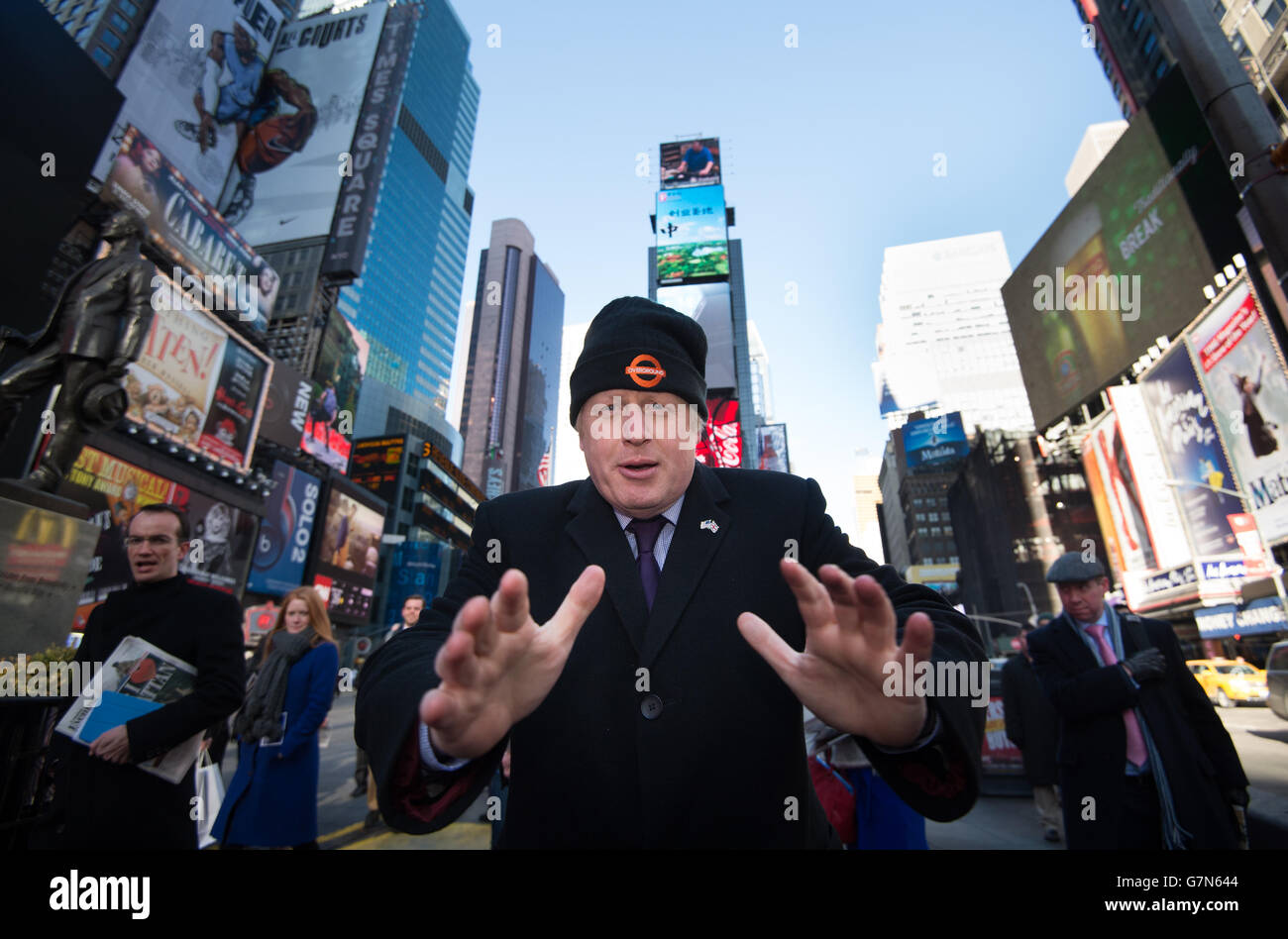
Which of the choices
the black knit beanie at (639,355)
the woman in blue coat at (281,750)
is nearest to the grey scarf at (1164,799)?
the black knit beanie at (639,355)

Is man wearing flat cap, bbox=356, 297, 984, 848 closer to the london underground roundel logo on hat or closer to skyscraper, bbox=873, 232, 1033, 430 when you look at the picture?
the london underground roundel logo on hat

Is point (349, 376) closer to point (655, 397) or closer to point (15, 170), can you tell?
point (15, 170)

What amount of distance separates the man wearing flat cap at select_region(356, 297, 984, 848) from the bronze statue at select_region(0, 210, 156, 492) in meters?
5.83

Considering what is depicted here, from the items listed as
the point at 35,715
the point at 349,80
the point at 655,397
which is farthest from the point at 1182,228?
the point at 349,80

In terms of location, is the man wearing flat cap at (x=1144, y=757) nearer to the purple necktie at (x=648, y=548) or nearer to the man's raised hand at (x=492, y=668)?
the purple necktie at (x=648, y=548)

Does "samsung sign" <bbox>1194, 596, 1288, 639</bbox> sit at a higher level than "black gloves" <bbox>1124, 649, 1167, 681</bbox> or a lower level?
higher

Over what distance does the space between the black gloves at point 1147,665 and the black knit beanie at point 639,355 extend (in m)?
3.51

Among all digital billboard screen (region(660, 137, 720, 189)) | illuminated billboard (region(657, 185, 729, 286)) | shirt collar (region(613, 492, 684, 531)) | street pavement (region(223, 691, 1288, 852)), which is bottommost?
street pavement (region(223, 691, 1288, 852))

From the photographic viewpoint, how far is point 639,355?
6.12ft


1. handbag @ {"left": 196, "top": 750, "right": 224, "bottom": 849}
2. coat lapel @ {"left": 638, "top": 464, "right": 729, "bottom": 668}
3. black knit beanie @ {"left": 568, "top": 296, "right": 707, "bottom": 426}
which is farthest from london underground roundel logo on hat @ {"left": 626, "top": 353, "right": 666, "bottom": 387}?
handbag @ {"left": 196, "top": 750, "right": 224, "bottom": 849}

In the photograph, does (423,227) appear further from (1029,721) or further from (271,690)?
(1029,721)

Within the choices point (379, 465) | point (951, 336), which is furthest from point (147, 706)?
point (951, 336)

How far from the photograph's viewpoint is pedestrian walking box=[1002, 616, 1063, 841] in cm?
593

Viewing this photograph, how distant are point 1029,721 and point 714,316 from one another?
30.2m
